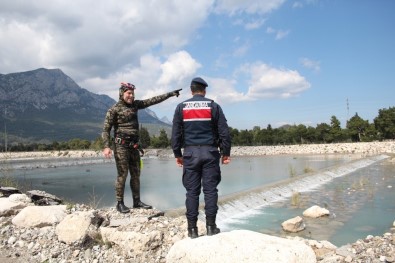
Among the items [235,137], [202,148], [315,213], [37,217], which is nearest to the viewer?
[202,148]

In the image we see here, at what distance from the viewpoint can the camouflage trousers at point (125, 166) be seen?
7609 mm

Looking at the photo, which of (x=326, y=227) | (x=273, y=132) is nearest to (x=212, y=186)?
(x=326, y=227)

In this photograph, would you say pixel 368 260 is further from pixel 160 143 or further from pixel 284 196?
pixel 160 143

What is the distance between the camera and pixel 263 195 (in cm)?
1861

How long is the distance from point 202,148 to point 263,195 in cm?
1376

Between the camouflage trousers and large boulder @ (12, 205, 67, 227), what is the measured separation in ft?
4.32

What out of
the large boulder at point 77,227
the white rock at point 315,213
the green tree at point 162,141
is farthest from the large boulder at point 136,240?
the green tree at point 162,141

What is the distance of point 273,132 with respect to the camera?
106188mm

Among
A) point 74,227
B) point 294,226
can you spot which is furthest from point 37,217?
point 294,226

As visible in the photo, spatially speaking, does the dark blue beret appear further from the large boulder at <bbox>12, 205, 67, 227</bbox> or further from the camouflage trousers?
the large boulder at <bbox>12, 205, 67, 227</bbox>

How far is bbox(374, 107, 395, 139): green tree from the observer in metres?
81.9

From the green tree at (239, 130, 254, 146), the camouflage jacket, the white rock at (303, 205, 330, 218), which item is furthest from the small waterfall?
the green tree at (239, 130, 254, 146)

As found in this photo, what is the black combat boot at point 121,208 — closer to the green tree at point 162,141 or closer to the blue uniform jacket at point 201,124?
the blue uniform jacket at point 201,124

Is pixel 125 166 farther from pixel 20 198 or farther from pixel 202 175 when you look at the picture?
pixel 20 198
